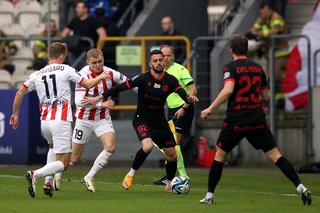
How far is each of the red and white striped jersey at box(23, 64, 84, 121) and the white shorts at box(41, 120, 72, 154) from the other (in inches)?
2.7

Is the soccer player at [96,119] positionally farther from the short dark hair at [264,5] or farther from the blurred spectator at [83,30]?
the short dark hair at [264,5]

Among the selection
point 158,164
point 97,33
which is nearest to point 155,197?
point 158,164

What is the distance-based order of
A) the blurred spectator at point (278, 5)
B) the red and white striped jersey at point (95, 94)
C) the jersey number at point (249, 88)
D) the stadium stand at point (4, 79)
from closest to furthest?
the jersey number at point (249, 88) → the red and white striped jersey at point (95, 94) → the blurred spectator at point (278, 5) → the stadium stand at point (4, 79)

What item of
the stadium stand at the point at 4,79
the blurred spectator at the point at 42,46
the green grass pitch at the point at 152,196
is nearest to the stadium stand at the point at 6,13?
the blurred spectator at the point at 42,46

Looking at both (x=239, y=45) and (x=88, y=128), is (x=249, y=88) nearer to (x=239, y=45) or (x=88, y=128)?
(x=239, y=45)

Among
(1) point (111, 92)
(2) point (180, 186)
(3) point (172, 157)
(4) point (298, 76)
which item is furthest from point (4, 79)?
(2) point (180, 186)

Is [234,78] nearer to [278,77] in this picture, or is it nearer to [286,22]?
[278,77]

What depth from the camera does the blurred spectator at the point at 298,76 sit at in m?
25.8

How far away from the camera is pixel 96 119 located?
743 inches

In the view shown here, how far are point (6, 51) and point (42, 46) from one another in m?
1.03

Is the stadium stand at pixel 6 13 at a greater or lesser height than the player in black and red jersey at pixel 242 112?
greater

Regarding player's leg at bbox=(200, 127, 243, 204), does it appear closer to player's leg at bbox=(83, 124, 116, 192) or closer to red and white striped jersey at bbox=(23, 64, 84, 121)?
red and white striped jersey at bbox=(23, 64, 84, 121)

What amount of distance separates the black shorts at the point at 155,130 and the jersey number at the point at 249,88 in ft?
8.41

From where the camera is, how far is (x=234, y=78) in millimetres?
15734
